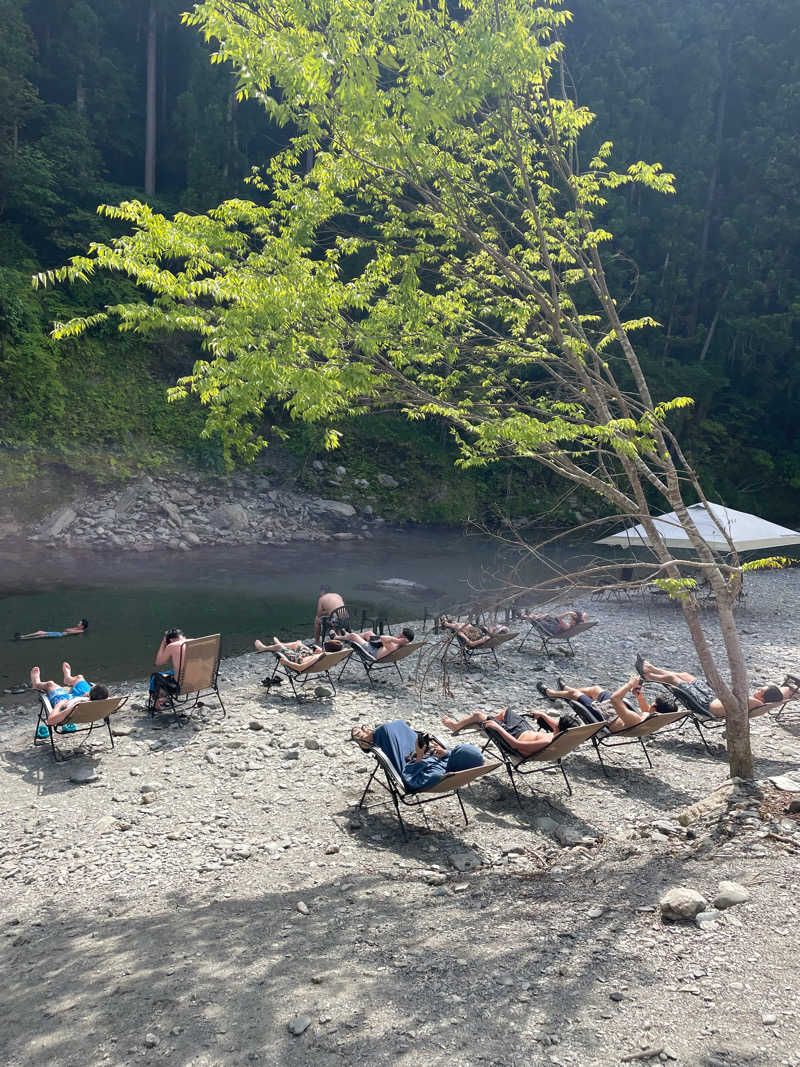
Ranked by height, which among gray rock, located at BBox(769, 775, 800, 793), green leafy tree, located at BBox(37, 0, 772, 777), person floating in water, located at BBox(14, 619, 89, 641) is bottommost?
person floating in water, located at BBox(14, 619, 89, 641)

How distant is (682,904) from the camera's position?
379cm

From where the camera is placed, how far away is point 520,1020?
305cm

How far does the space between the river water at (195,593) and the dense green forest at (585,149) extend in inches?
220

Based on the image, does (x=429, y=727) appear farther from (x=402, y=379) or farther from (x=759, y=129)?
(x=759, y=129)

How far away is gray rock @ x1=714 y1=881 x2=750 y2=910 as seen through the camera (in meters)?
3.85

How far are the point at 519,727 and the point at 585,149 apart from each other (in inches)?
1336

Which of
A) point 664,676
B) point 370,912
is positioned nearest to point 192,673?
point 370,912

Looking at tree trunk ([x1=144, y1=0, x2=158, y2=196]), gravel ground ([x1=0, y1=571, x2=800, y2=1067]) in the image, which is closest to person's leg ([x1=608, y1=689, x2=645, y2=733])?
gravel ground ([x1=0, y1=571, x2=800, y2=1067])

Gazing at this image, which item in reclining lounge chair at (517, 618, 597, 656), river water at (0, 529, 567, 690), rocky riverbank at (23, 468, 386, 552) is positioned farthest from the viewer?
rocky riverbank at (23, 468, 386, 552)

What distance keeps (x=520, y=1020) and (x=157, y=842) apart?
3.38 metres

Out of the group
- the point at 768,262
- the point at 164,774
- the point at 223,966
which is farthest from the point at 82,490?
the point at 768,262

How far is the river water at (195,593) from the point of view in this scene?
40.2 feet

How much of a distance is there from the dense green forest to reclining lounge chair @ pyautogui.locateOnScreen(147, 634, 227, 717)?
1737 centimetres

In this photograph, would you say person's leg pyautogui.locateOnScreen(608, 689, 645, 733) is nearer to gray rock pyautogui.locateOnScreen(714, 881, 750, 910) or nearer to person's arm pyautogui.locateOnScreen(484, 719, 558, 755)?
person's arm pyautogui.locateOnScreen(484, 719, 558, 755)
